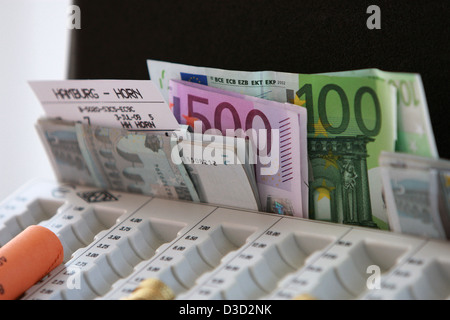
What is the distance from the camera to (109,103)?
0.72 metres

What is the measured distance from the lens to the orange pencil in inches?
24.8

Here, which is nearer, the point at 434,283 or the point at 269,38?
the point at 434,283

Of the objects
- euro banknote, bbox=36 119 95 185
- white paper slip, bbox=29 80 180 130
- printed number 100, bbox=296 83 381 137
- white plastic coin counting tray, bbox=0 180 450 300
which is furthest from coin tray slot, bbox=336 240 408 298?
euro banknote, bbox=36 119 95 185

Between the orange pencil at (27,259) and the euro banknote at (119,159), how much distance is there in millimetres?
122

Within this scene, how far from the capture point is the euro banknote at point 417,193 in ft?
1.84

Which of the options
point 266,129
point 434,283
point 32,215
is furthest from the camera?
point 32,215

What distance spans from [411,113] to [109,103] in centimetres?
32

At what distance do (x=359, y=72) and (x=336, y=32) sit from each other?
8 centimetres

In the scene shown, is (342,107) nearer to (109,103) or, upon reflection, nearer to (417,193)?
A: (417,193)

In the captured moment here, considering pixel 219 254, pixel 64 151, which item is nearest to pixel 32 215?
pixel 64 151

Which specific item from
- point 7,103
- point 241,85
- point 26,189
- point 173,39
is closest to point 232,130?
point 241,85

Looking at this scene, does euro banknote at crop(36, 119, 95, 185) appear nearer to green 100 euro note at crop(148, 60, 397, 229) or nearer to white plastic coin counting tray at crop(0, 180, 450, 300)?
white plastic coin counting tray at crop(0, 180, 450, 300)
